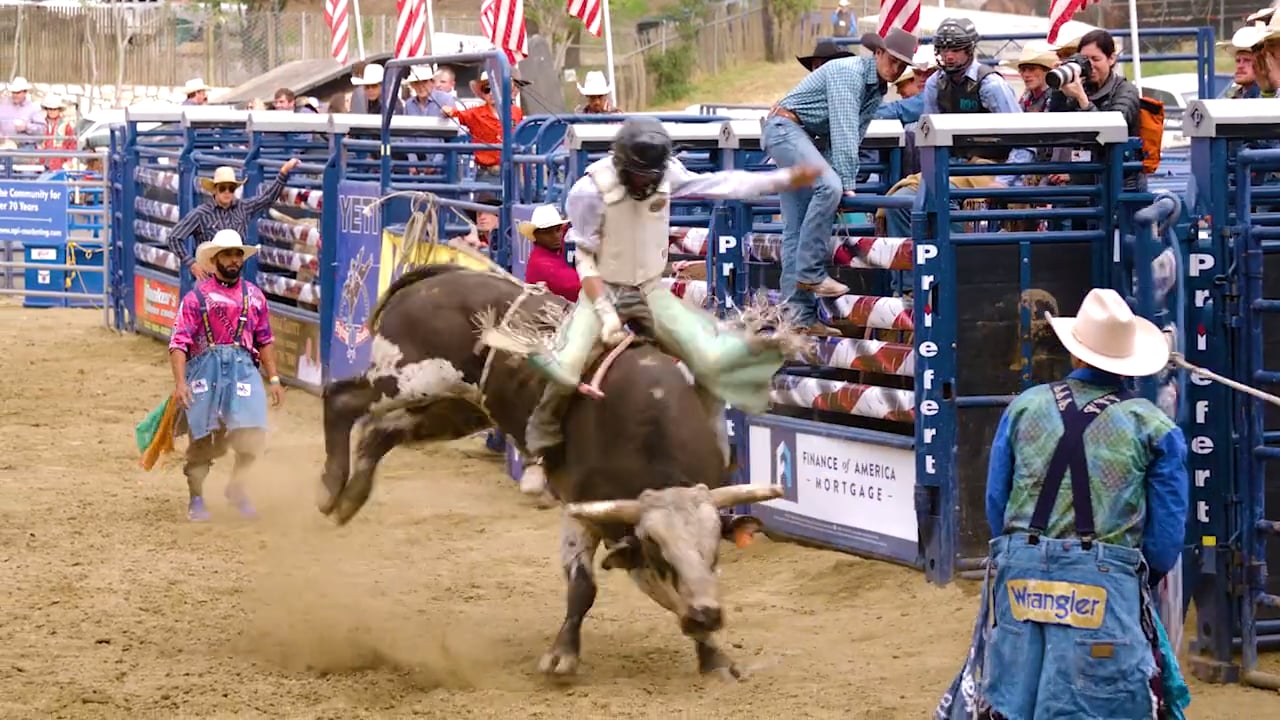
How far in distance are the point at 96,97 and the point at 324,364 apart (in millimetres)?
26579

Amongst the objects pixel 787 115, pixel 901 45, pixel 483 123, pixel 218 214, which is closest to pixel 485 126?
pixel 483 123

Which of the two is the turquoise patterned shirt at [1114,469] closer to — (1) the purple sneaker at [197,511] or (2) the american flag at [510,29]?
(1) the purple sneaker at [197,511]

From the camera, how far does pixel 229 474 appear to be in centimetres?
1170

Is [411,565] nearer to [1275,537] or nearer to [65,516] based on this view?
[65,516]

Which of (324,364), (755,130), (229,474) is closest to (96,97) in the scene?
(324,364)

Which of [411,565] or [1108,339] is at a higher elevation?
[1108,339]

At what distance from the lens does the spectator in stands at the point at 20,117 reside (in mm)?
24125

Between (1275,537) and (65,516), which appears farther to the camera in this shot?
(65,516)

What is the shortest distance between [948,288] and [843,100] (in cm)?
119

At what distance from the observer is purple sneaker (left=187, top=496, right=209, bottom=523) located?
33.3ft

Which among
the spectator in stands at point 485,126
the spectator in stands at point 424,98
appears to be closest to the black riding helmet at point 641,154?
the spectator in stands at point 485,126

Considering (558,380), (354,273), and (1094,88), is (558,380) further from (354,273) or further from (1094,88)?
(354,273)

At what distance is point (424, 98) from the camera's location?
16203 millimetres

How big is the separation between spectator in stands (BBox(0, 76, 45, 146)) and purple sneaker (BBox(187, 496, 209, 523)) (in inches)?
609
